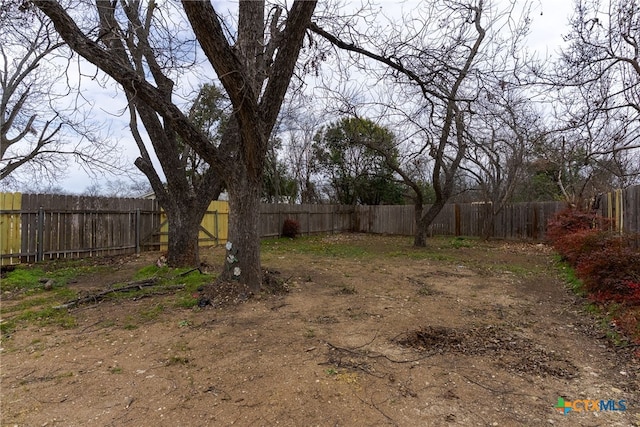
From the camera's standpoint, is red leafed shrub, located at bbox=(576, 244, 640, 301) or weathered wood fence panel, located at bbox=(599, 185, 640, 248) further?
weathered wood fence panel, located at bbox=(599, 185, 640, 248)

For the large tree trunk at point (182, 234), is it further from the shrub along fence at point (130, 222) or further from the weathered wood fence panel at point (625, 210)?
the weathered wood fence panel at point (625, 210)

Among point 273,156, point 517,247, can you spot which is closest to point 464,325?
point 517,247

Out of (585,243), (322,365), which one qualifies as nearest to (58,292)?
(322,365)

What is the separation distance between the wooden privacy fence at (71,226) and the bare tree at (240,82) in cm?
508

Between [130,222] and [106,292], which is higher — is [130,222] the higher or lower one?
the higher one

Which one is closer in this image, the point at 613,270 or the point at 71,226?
the point at 613,270

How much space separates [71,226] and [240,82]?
282 inches

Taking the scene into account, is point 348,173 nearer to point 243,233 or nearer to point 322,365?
point 243,233

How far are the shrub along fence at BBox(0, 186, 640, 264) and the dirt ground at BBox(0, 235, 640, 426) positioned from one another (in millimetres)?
3983

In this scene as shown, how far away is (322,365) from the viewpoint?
2.93m

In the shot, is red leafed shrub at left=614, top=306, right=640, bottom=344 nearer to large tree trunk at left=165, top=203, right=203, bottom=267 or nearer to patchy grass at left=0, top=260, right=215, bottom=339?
patchy grass at left=0, top=260, right=215, bottom=339

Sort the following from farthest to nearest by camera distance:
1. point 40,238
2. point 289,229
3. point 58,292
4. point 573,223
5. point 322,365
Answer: point 289,229 → point 573,223 → point 40,238 → point 58,292 → point 322,365

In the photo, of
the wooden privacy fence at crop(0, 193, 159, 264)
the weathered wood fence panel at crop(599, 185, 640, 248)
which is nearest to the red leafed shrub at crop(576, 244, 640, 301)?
the weathered wood fence panel at crop(599, 185, 640, 248)

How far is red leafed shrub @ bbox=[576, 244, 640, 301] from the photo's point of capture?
14.8 feet
